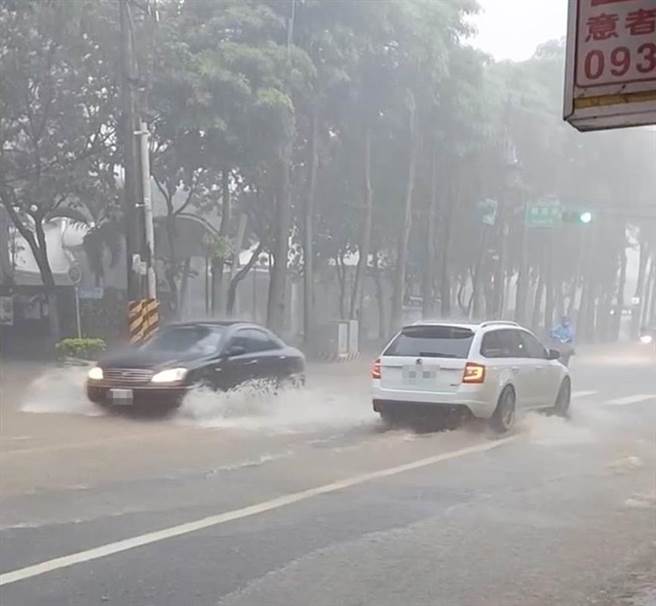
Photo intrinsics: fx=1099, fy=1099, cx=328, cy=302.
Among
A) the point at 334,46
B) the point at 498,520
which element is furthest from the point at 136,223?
the point at 498,520

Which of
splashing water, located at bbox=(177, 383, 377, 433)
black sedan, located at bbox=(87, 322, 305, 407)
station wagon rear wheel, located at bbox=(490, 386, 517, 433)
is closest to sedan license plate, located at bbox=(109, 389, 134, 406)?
black sedan, located at bbox=(87, 322, 305, 407)

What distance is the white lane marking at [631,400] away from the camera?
20234mm

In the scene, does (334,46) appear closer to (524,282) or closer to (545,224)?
(545,224)

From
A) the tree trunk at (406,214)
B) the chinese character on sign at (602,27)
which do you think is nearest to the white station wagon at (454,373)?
the chinese character on sign at (602,27)

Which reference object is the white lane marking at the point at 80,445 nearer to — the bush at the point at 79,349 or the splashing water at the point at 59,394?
the splashing water at the point at 59,394

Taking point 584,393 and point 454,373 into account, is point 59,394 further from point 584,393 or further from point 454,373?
point 584,393

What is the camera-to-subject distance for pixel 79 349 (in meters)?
23.1

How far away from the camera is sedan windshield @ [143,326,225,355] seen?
1571 cm

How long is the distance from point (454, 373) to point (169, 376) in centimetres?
379

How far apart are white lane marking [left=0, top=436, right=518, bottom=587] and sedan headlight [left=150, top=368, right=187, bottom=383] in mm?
3972

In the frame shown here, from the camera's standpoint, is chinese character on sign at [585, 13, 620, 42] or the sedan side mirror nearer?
chinese character on sign at [585, 13, 620, 42]

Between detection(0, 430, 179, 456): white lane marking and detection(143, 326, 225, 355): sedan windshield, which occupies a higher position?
detection(143, 326, 225, 355): sedan windshield

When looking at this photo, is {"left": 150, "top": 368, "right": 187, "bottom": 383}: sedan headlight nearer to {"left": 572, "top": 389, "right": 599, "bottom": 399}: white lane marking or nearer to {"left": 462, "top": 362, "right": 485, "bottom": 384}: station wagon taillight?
{"left": 462, "top": 362, "right": 485, "bottom": 384}: station wagon taillight

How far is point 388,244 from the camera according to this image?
143 feet
